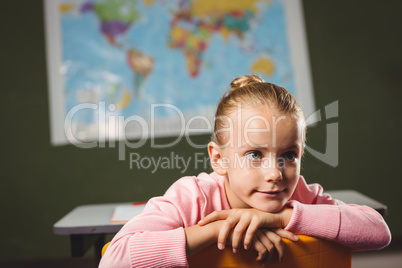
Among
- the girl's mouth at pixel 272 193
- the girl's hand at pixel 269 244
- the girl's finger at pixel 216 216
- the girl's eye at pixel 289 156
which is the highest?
the girl's eye at pixel 289 156

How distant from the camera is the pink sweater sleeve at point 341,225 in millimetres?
830

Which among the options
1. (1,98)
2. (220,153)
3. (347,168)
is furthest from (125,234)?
(347,168)

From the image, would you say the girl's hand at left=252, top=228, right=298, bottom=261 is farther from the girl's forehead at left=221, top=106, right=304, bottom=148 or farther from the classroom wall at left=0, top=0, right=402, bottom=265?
the classroom wall at left=0, top=0, right=402, bottom=265

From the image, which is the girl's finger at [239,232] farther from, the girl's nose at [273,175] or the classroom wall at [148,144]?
the classroom wall at [148,144]

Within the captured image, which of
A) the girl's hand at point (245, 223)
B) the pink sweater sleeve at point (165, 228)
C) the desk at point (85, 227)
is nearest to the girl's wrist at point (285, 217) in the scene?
the girl's hand at point (245, 223)

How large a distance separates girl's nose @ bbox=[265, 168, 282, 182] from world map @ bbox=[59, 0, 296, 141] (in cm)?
176

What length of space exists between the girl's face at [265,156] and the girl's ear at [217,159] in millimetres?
67

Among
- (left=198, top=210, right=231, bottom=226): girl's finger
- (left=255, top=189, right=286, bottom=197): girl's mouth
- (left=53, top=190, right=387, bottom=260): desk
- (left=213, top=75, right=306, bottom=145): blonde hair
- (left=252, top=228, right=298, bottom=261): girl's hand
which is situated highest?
(left=213, top=75, right=306, bottom=145): blonde hair

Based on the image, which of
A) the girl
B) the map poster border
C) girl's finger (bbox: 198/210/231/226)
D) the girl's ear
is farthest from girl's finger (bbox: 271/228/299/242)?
the map poster border

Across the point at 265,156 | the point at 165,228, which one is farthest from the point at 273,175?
the point at 165,228

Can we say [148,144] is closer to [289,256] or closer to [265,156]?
[265,156]

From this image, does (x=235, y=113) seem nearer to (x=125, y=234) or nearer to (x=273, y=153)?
(x=273, y=153)

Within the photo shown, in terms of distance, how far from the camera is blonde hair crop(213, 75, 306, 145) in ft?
3.06

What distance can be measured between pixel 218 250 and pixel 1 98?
91.3 inches
